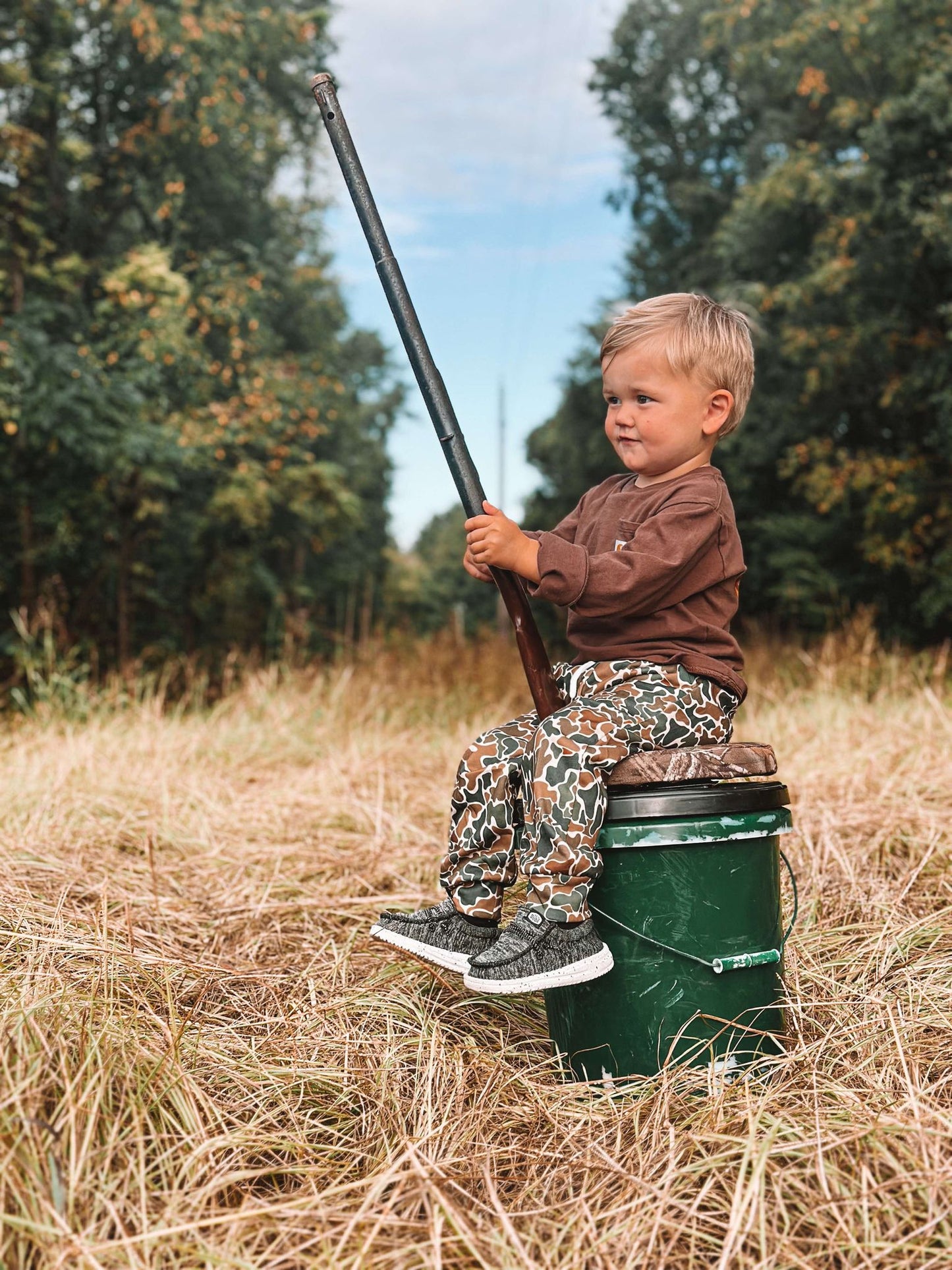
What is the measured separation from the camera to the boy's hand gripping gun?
7.30ft

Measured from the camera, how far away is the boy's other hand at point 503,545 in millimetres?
2066

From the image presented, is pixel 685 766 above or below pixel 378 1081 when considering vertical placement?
above

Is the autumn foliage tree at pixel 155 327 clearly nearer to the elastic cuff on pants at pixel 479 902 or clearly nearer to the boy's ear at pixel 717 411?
the elastic cuff on pants at pixel 479 902

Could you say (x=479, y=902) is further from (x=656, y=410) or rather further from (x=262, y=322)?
(x=262, y=322)

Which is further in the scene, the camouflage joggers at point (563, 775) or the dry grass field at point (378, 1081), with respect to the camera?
the camouflage joggers at point (563, 775)

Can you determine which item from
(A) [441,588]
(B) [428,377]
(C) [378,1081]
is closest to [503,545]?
(B) [428,377]

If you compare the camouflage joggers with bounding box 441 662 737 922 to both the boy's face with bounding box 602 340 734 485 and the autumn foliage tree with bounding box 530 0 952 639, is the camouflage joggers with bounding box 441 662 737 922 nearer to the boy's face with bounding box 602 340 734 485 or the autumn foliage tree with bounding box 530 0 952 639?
the boy's face with bounding box 602 340 734 485

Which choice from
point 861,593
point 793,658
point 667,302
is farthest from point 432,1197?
point 861,593

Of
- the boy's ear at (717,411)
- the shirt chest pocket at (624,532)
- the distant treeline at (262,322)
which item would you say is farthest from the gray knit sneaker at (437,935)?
the distant treeline at (262,322)

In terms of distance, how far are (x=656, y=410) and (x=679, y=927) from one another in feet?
3.33

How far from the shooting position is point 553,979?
6.27ft

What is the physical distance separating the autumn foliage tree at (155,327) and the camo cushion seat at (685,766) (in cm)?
491

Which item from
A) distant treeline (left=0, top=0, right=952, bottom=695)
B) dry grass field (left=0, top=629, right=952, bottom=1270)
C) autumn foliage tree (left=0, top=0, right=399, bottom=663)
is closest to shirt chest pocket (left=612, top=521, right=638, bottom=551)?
dry grass field (left=0, top=629, right=952, bottom=1270)

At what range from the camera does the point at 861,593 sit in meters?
12.1
